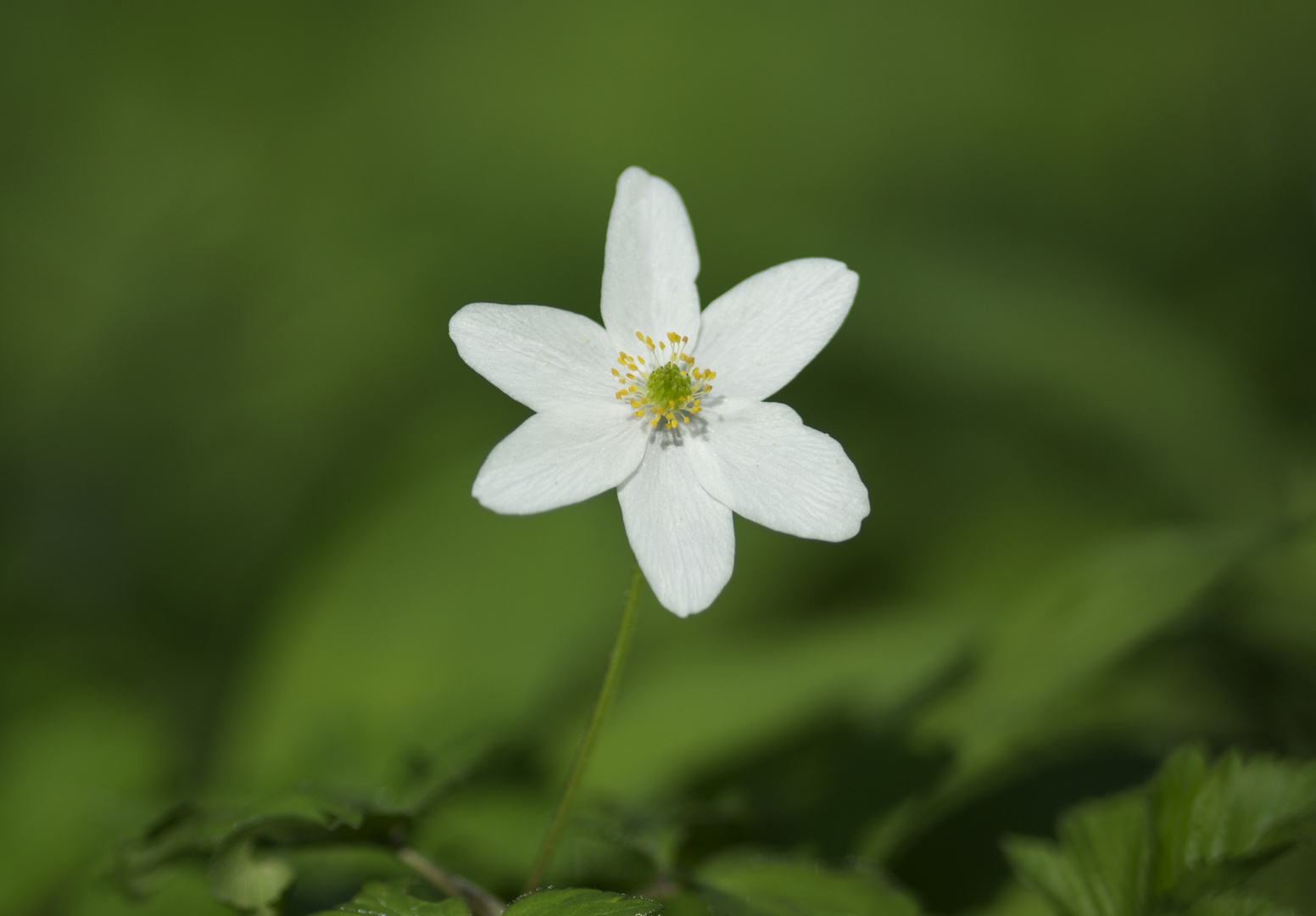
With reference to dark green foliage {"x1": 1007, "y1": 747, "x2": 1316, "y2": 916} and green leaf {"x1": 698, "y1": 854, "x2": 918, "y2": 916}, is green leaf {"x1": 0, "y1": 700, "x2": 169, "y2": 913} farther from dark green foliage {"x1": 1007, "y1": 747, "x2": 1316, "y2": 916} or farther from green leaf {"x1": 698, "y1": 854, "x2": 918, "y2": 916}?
dark green foliage {"x1": 1007, "y1": 747, "x2": 1316, "y2": 916}

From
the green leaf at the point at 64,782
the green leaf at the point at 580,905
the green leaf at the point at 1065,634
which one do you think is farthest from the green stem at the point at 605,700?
the green leaf at the point at 64,782

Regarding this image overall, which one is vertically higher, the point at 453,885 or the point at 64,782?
the point at 64,782

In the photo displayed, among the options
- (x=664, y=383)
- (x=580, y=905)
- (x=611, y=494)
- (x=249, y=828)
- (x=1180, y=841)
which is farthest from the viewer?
(x=611, y=494)

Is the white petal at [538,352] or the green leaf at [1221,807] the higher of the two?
the white petal at [538,352]

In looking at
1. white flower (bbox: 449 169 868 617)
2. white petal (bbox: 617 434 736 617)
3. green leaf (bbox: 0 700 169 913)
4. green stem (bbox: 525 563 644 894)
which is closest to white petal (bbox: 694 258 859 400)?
white flower (bbox: 449 169 868 617)

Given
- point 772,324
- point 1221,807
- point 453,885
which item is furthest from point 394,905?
point 1221,807

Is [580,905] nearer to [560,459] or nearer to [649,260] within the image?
[560,459]

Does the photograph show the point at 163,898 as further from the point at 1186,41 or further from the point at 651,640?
the point at 1186,41

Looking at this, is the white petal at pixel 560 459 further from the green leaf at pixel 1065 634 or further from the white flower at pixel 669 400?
the green leaf at pixel 1065 634
